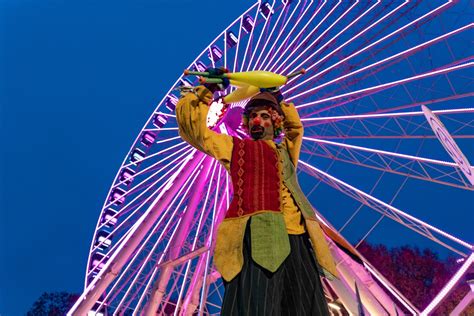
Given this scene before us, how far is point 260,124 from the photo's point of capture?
3.22m

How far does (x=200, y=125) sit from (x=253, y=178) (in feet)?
1.55

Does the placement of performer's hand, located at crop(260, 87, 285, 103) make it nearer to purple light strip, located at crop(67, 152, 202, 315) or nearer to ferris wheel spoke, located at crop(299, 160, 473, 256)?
ferris wheel spoke, located at crop(299, 160, 473, 256)

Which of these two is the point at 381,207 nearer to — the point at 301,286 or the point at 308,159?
the point at 308,159

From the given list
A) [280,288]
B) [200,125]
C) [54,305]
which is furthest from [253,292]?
[54,305]

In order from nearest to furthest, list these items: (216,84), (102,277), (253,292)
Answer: (253,292) < (216,84) < (102,277)

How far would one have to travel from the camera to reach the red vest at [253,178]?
2.87 meters

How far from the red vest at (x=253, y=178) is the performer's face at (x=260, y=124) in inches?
3.6

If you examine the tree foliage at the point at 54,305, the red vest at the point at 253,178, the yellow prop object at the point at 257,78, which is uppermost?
the yellow prop object at the point at 257,78

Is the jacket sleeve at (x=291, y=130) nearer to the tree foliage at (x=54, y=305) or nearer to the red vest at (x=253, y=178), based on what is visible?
the red vest at (x=253, y=178)

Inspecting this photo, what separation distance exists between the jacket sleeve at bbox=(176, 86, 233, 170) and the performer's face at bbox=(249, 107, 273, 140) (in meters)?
0.21

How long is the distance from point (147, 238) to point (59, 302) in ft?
72.8

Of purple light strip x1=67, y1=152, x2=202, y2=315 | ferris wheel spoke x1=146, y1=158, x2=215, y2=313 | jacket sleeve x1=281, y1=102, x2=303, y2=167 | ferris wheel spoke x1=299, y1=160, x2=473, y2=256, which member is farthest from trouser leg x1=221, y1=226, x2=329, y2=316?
ferris wheel spoke x1=146, y1=158, x2=215, y2=313

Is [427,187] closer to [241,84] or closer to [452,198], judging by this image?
[452,198]

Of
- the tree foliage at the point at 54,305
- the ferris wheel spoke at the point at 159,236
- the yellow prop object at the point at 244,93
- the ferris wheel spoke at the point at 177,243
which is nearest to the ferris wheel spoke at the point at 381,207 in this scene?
the ferris wheel spoke at the point at 177,243
